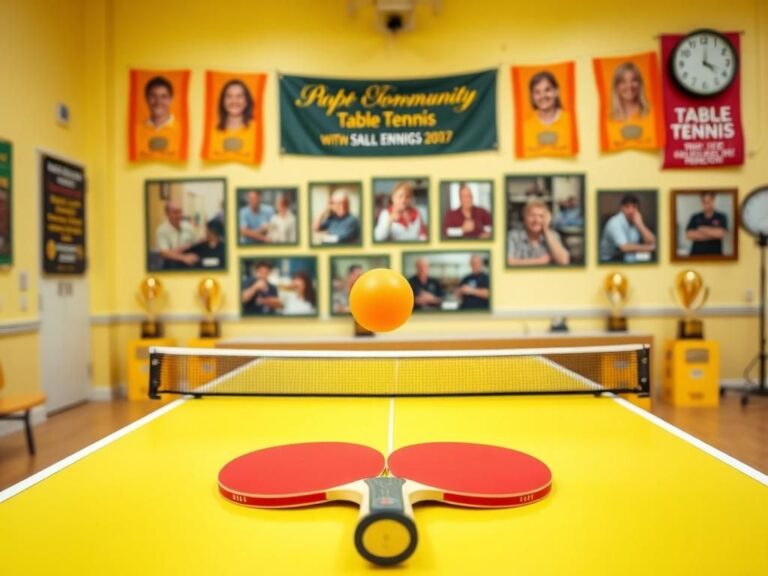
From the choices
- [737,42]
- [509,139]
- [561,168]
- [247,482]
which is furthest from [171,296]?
[737,42]

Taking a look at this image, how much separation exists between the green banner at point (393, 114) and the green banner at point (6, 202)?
2886 mm

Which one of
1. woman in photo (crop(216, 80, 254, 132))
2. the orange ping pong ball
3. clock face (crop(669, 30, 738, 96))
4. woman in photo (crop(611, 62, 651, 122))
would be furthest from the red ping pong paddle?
clock face (crop(669, 30, 738, 96))

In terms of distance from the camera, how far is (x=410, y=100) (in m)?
6.53

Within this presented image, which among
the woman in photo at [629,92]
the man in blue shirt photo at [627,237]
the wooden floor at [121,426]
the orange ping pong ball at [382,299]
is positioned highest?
the woman in photo at [629,92]

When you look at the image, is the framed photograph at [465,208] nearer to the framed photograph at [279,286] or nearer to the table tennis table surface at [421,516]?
the framed photograph at [279,286]

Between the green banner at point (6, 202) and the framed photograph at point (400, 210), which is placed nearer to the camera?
the green banner at point (6, 202)

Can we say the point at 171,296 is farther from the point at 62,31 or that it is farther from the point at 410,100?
the point at 410,100

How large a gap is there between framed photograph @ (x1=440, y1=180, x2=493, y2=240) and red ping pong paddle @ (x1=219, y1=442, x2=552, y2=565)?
4940mm

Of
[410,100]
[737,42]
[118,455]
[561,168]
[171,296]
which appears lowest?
[118,455]

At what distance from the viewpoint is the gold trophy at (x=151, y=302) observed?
639 cm

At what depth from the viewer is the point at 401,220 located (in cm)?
655

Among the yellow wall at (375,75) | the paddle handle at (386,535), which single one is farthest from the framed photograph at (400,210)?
the paddle handle at (386,535)

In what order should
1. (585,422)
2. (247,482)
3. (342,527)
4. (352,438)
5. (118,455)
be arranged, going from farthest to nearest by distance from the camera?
(585,422), (352,438), (118,455), (247,482), (342,527)

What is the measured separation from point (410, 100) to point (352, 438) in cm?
538
